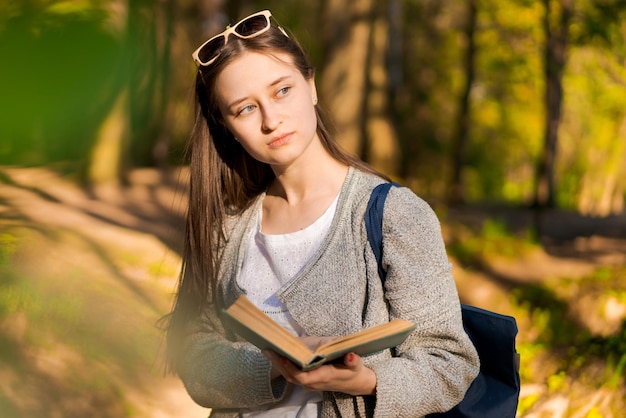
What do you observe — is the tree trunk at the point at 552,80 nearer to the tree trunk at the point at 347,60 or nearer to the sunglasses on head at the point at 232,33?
the tree trunk at the point at 347,60

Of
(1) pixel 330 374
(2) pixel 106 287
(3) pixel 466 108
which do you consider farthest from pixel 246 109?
(3) pixel 466 108

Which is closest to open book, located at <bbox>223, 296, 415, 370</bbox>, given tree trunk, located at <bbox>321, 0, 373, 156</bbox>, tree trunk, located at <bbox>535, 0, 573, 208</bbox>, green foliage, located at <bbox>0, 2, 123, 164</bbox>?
green foliage, located at <bbox>0, 2, 123, 164</bbox>

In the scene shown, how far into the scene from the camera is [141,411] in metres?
4.48

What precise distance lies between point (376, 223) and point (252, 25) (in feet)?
1.74

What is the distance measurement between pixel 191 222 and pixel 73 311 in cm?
340

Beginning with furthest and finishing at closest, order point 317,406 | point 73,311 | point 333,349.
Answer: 1. point 73,311
2. point 317,406
3. point 333,349

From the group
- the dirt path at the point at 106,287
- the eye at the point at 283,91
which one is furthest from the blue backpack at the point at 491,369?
the dirt path at the point at 106,287

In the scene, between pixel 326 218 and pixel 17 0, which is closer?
pixel 17 0

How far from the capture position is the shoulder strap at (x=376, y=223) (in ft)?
5.41

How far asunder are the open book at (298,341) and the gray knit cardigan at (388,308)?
205 millimetres

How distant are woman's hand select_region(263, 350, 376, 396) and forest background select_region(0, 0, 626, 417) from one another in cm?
52

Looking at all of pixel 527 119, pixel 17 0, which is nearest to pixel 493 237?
pixel 17 0

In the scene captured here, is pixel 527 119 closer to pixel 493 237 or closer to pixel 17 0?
pixel 493 237

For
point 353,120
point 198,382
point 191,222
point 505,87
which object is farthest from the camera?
point 505,87
